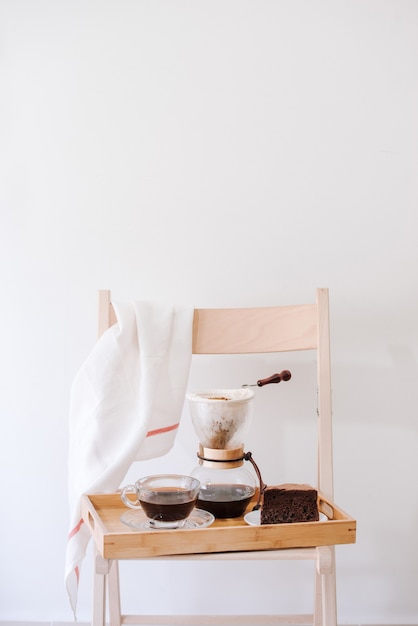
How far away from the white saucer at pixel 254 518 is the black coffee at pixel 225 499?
0.02 meters

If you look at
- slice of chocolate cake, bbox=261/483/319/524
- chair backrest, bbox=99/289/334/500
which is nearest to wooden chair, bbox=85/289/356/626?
chair backrest, bbox=99/289/334/500

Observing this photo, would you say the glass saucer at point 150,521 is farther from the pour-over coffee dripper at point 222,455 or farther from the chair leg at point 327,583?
the chair leg at point 327,583

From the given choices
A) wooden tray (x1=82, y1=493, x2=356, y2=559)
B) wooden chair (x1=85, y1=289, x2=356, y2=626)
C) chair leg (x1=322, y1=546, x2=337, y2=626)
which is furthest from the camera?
wooden chair (x1=85, y1=289, x2=356, y2=626)

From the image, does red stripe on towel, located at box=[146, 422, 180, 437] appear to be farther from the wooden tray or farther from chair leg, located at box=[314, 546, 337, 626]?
chair leg, located at box=[314, 546, 337, 626]

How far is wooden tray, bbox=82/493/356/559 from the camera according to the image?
75 centimetres

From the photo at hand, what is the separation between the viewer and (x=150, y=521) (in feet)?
2.70

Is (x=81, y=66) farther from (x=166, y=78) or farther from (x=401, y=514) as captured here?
(x=401, y=514)

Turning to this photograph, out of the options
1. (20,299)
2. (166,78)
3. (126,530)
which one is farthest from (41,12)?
(126,530)

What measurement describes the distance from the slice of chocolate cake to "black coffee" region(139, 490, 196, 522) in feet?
0.32

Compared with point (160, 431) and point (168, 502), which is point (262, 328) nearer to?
point (160, 431)

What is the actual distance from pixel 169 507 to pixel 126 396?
251 millimetres

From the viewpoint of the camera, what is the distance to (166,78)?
126 cm

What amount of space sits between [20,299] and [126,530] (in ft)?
1.99

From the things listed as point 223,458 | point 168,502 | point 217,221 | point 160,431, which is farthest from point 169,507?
point 217,221
